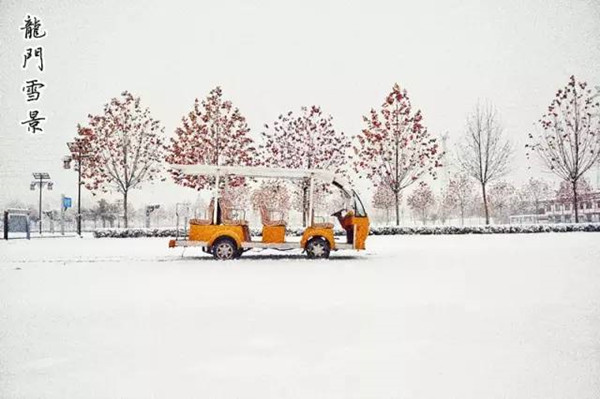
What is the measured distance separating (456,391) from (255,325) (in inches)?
89.0

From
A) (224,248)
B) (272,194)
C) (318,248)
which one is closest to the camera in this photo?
(224,248)

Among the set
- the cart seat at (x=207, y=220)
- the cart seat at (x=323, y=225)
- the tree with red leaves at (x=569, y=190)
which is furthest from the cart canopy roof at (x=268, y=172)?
the tree with red leaves at (x=569, y=190)

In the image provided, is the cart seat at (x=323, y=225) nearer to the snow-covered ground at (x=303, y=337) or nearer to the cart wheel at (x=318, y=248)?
the cart wheel at (x=318, y=248)

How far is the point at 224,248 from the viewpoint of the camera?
12.7 metres

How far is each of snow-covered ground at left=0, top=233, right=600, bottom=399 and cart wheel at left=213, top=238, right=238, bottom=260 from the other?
4034 millimetres

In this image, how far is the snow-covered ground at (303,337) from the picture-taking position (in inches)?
118

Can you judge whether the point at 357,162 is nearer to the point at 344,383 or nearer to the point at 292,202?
the point at 292,202

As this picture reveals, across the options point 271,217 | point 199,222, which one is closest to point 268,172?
point 271,217

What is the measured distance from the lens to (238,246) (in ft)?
41.5

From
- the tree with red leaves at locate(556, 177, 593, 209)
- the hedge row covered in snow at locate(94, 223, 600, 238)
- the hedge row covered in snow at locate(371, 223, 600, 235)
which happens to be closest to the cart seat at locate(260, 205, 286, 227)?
the hedge row covered in snow at locate(94, 223, 600, 238)

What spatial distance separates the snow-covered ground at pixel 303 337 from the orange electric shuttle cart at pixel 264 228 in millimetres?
4112

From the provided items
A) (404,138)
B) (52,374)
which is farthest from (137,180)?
(52,374)

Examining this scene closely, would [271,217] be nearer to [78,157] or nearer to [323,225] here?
[323,225]

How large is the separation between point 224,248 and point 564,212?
176ft
